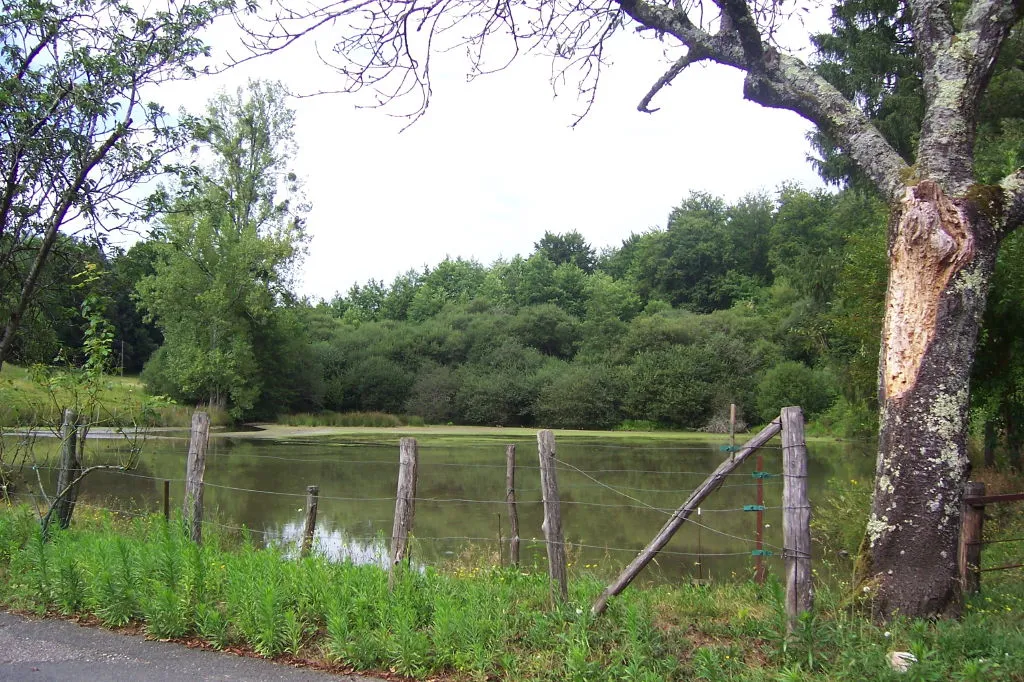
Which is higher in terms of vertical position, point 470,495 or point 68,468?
point 68,468

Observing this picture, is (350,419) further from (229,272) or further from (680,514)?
(680,514)

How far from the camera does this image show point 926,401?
17.4ft

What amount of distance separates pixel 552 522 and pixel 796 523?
5.34 ft

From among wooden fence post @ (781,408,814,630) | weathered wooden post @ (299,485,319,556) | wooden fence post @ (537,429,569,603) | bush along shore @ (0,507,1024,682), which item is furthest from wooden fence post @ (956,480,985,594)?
weathered wooden post @ (299,485,319,556)

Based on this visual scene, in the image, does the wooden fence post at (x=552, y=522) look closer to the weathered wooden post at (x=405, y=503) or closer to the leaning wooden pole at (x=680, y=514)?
the leaning wooden pole at (x=680, y=514)

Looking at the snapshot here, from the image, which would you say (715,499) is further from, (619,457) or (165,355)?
(165,355)

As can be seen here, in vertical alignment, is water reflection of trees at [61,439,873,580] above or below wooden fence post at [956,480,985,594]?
below

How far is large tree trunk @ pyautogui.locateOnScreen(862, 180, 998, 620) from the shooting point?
17.1 feet

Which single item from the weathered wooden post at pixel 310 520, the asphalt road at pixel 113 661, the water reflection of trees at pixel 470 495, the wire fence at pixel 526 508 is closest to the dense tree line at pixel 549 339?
the water reflection of trees at pixel 470 495

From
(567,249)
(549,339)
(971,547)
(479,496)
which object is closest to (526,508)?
(479,496)

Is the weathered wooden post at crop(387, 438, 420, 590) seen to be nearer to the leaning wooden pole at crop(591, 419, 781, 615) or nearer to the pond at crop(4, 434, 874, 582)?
the pond at crop(4, 434, 874, 582)

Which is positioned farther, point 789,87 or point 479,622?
point 789,87

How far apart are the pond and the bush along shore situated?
1.01 metres

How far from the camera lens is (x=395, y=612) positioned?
5.37 m
